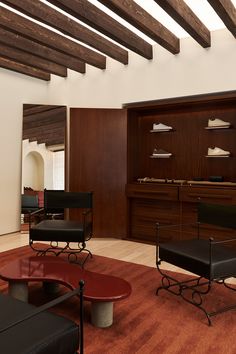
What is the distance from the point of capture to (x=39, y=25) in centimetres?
374

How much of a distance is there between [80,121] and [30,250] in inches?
79.9

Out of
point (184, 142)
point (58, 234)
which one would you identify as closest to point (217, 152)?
point (184, 142)

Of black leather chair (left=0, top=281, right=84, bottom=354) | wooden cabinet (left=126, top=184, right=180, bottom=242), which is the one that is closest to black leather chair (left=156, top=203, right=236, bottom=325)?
black leather chair (left=0, top=281, right=84, bottom=354)

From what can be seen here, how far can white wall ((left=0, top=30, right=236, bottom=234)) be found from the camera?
3.91 metres

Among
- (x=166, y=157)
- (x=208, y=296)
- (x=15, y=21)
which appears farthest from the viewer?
(x=166, y=157)

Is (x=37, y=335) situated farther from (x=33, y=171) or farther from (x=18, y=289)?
(x=33, y=171)

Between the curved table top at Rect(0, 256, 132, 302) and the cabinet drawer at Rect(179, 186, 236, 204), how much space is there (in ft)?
5.98

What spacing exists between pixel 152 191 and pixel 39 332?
10.3ft

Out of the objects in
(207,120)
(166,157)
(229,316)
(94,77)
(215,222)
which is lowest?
(229,316)

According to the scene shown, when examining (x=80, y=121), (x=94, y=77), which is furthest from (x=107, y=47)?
(x=80, y=121)

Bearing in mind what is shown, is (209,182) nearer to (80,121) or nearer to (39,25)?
(80,121)

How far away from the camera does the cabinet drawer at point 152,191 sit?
166 inches

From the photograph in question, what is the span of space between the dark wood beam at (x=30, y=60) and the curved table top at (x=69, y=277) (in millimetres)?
2993

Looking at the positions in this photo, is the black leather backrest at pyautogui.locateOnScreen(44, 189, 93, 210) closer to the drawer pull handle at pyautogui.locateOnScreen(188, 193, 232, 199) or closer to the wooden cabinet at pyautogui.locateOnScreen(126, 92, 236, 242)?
the wooden cabinet at pyautogui.locateOnScreen(126, 92, 236, 242)
